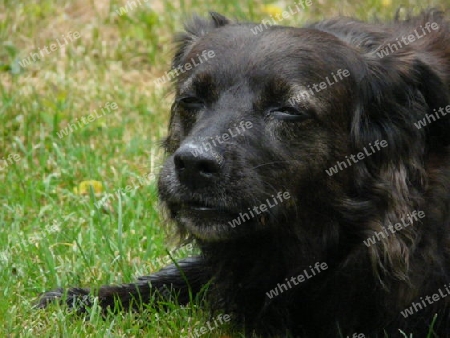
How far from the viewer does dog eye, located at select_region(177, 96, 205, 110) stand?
4450 mm

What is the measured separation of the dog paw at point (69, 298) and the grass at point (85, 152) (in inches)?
2.6

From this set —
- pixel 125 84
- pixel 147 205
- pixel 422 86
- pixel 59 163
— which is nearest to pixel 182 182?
pixel 422 86

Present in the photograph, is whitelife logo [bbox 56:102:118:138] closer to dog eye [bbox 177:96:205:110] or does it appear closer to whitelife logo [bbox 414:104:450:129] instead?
dog eye [bbox 177:96:205:110]

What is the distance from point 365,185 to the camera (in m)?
4.36

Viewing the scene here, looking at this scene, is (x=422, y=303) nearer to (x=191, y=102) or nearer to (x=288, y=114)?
(x=288, y=114)

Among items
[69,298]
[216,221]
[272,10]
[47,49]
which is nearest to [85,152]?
[47,49]

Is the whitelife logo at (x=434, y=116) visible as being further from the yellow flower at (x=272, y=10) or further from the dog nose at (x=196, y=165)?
the yellow flower at (x=272, y=10)

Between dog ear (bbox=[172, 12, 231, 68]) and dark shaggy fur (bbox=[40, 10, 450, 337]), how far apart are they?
41 cm

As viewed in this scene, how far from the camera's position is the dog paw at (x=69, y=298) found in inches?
187

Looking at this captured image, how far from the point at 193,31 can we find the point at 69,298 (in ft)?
4.94

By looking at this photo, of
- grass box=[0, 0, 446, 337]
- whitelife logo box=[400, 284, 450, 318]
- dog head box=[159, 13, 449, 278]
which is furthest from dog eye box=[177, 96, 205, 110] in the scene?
whitelife logo box=[400, 284, 450, 318]

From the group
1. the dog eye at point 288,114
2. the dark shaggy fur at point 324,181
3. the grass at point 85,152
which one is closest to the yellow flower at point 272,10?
the grass at point 85,152

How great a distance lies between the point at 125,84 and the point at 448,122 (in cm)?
411

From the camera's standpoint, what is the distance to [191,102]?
4500 mm
